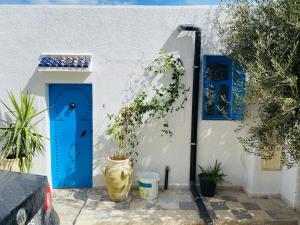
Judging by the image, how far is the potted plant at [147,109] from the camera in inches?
266

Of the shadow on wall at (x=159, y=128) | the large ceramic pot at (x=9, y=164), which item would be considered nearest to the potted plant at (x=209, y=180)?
the shadow on wall at (x=159, y=128)

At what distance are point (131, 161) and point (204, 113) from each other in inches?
82.8

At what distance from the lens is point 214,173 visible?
688 cm

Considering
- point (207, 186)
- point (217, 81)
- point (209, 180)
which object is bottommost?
point (207, 186)

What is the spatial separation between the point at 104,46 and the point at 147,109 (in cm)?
181

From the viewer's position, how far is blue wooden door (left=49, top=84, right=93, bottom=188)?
700 cm

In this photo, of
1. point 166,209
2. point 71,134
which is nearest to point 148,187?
point 166,209

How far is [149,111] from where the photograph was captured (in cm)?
693

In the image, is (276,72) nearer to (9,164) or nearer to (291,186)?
(291,186)

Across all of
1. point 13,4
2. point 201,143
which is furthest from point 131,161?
point 13,4

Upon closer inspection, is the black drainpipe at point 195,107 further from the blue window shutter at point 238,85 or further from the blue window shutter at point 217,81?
the blue window shutter at point 238,85

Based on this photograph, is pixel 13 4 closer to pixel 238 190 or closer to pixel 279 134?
pixel 279 134

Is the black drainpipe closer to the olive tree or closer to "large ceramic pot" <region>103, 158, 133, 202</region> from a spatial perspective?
"large ceramic pot" <region>103, 158, 133, 202</region>

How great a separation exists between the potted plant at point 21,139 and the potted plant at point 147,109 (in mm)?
1709
